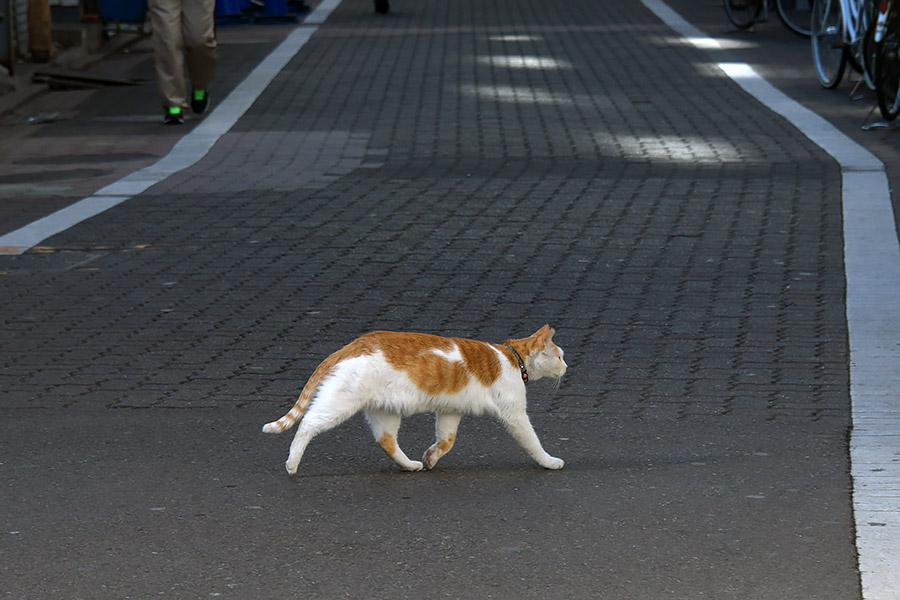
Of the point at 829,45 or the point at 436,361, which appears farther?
the point at 829,45

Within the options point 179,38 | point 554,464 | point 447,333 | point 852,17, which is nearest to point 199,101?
point 179,38

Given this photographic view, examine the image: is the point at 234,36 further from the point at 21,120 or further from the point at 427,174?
the point at 427,174

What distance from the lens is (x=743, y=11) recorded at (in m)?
22.8

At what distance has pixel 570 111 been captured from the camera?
15531mm

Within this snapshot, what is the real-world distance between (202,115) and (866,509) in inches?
459

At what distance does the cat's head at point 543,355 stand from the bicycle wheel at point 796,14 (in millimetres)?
17324

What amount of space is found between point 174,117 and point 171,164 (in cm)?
224

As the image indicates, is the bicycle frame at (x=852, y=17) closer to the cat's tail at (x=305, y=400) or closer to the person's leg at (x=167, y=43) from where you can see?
the person's leg at (x=167, y=43)

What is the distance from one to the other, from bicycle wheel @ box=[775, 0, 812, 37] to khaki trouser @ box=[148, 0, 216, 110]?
1010 cm

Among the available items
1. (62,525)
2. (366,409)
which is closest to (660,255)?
(366,409)

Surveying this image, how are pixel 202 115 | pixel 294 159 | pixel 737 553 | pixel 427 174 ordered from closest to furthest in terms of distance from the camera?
pixel 737 553, pixel 427 174, pixel 294 159, pixel 202 115

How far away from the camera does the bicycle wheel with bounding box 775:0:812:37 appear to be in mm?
21969

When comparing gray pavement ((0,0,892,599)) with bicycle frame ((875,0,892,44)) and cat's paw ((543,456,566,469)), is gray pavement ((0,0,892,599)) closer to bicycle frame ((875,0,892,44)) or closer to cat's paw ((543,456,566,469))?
cat's paw ((543,456,566,469))

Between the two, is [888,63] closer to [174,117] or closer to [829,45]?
[829,45]
